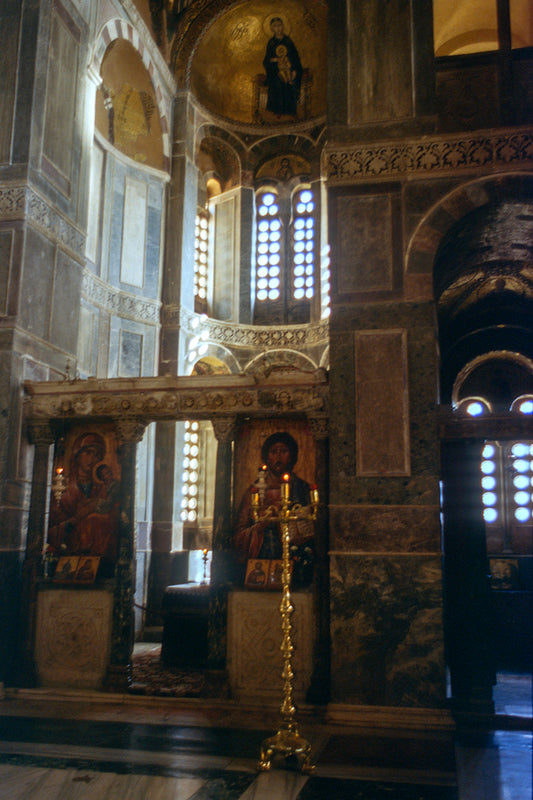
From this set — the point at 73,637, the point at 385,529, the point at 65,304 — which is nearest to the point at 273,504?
the point at 385,529

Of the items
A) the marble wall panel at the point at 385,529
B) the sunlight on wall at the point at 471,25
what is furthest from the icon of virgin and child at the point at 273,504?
the sunlight on wall at the point at 471,25

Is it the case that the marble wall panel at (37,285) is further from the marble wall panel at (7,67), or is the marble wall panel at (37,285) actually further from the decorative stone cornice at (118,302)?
the decorative stone cornice at (118,302)

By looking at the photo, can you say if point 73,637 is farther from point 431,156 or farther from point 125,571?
point 431,156

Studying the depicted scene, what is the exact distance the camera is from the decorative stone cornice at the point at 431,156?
31.9 ft

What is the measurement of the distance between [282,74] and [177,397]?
516 inches

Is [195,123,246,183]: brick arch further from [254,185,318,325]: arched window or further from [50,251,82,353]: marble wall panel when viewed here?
[50,251,82,353]: marble wall panel

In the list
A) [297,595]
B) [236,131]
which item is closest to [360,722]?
[297,595]

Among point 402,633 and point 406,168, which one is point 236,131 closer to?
point 406,168

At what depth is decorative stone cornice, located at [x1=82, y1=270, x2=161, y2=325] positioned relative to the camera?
51.8 feet

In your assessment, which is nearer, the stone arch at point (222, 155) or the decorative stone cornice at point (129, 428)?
the decorative stone cornice at point (129, 428)

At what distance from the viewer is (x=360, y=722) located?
8.71 metres

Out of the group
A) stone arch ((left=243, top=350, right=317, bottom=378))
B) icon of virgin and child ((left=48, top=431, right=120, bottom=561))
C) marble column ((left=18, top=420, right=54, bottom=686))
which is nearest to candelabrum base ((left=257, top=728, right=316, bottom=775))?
icon of virgin and child ((left=48, top=431, right=120, bottom=561))

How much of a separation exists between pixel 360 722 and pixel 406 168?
711cm

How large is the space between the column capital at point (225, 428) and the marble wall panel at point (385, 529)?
6.03 feet
